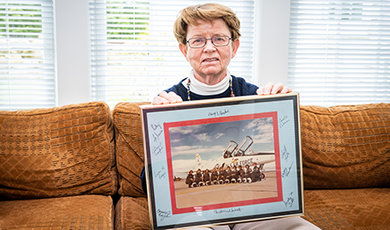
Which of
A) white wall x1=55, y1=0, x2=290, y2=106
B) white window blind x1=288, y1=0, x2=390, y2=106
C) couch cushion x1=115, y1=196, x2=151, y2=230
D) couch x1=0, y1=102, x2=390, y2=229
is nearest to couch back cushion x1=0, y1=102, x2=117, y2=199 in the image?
couch x1=0, y1=102, x2=390, y2=229

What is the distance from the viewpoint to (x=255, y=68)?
276 centimetres

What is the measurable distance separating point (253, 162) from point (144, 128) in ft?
1.40

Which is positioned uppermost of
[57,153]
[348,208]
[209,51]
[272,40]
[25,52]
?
[272,40]

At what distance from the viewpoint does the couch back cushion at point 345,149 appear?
77.0 inches

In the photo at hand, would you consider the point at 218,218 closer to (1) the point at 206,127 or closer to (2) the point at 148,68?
(1) the point at 206,127

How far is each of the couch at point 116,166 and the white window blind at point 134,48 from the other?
28.9 inches

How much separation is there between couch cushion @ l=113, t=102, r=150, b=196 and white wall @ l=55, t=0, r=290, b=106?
2.47 ft

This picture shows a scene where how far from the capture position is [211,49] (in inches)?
54.8

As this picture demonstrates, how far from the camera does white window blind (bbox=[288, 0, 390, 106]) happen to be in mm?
2852

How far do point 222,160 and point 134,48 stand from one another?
1.67 m

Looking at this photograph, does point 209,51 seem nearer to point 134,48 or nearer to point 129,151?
point 129,151
